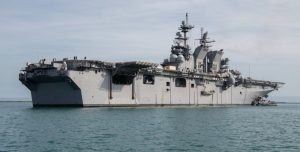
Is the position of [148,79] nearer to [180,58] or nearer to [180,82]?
[180,82]

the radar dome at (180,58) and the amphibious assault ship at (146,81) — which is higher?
the radar dome at (180,58)

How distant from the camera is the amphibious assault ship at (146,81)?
51500 millimetres

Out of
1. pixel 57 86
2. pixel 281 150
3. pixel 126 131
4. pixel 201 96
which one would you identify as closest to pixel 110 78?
pixel 57 86

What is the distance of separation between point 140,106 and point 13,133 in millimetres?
30372

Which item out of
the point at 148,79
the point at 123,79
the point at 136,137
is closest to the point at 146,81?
the point at 148,79

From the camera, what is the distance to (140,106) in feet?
191

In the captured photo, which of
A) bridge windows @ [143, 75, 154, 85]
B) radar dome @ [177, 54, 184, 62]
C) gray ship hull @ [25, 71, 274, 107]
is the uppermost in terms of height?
radar dome @ [177, 54, 184, 62]

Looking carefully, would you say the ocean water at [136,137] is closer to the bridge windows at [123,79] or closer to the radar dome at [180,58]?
the bridge windows at [123,79]

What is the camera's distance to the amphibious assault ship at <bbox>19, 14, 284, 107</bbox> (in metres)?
51.5

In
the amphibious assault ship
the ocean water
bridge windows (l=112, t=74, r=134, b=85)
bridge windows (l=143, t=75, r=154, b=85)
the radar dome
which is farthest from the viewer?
the radar dome

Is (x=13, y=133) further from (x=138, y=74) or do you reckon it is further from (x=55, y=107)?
(x=138, y=74)

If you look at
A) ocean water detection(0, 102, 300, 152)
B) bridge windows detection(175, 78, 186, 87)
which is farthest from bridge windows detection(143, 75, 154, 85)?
ocean water detection(0, 102, 300, 152)

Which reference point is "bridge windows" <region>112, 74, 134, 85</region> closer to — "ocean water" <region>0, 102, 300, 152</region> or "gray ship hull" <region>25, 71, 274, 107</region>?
"gray ship hull" <region>25, 71, 274, 107</region>

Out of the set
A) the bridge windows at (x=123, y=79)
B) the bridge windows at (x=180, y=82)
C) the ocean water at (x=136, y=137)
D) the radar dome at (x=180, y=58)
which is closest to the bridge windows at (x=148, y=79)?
the bridge windows at (x=123, y=79)
